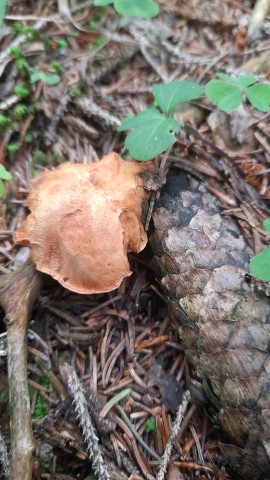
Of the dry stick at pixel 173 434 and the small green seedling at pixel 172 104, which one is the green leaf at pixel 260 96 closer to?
the small green seedling at pixel 172 104

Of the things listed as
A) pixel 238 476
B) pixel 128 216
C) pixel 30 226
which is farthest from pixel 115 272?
pixel 238 476

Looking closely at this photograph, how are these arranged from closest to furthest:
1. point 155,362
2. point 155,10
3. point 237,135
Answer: point 155,362 → point 237,135 → point 155,10

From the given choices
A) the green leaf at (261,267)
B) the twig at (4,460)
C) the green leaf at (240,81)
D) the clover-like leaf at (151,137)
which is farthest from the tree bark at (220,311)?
the twig at (4,460)

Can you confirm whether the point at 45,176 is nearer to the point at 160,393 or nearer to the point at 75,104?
the point at 75,104

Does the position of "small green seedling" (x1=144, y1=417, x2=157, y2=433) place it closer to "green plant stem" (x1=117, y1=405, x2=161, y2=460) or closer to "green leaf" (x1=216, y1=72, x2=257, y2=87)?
"green plant stem" (x1=117, y1=405, x2=161, y2=460)

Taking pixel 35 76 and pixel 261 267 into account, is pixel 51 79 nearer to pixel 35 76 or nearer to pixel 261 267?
pixel 35 76

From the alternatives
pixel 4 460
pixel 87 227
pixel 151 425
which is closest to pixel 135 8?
pixel 87 227
